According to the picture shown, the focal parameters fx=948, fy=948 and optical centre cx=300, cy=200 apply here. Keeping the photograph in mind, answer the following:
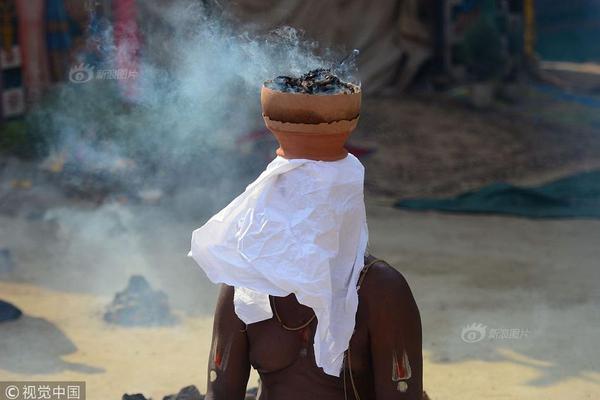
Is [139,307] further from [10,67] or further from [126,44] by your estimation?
[10,67]

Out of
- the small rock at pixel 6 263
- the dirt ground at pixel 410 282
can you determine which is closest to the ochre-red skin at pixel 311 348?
the dirt ground at pixel 410 282

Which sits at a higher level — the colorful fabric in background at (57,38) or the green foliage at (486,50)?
the colorful fabric in background at (57,38)

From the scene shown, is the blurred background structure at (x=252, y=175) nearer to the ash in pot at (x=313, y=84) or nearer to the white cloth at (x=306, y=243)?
the ash in pot at (x=313, y=84)

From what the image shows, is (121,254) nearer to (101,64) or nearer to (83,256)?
(83,256)

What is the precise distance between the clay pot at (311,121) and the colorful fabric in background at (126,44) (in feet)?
17.3

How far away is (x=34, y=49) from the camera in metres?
10.0

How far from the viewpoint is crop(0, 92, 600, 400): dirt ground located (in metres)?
5.22

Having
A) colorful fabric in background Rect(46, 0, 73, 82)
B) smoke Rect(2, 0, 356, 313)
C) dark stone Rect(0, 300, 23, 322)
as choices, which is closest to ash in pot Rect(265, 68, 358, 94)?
smoke Rect(2, 0, 356, 313)

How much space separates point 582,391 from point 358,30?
296 inches

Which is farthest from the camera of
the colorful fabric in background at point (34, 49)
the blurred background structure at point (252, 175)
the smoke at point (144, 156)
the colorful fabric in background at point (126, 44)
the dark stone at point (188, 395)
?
the colorful fabric in background at point (34, 49)

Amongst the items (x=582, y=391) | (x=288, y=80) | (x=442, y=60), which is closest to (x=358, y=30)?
(x=442, y=60)

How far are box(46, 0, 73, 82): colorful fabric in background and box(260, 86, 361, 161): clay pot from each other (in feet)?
25.9

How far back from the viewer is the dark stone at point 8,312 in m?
5.93

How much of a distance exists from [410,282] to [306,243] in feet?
13.8
